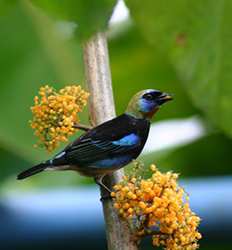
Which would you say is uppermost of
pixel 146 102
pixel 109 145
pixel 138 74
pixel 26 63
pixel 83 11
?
pixel 138 74

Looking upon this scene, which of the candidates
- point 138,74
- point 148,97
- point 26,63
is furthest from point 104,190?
point 138,74

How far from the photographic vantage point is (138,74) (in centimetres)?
282

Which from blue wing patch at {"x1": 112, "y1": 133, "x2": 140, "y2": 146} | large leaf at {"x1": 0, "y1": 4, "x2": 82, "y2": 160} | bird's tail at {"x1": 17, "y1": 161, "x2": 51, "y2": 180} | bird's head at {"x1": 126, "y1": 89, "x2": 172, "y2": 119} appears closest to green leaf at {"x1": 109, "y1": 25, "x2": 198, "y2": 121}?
large leaf at {"x1": 0, "y1": 4, "x2": 82, "y2": 160}

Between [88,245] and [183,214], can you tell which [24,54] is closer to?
[88,245]

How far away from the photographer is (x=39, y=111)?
1.25 metres

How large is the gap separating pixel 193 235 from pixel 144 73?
Result: 1.71 meters

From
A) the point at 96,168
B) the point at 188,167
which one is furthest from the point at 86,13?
the point at 188,167

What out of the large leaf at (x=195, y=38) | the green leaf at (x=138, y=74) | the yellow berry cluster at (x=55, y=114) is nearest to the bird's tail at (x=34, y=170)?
the yellow berry cluster at (x=55, y=114)

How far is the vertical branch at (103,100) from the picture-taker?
110 cm

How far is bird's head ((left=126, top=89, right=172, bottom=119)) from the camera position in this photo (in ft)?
5.41

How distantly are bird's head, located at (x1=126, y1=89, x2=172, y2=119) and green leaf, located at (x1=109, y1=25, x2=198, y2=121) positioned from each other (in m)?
0.97

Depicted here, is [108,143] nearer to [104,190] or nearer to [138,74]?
[104,190]

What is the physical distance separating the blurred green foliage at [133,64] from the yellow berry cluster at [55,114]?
191 millimetres

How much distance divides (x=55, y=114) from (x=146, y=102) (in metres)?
0.45
